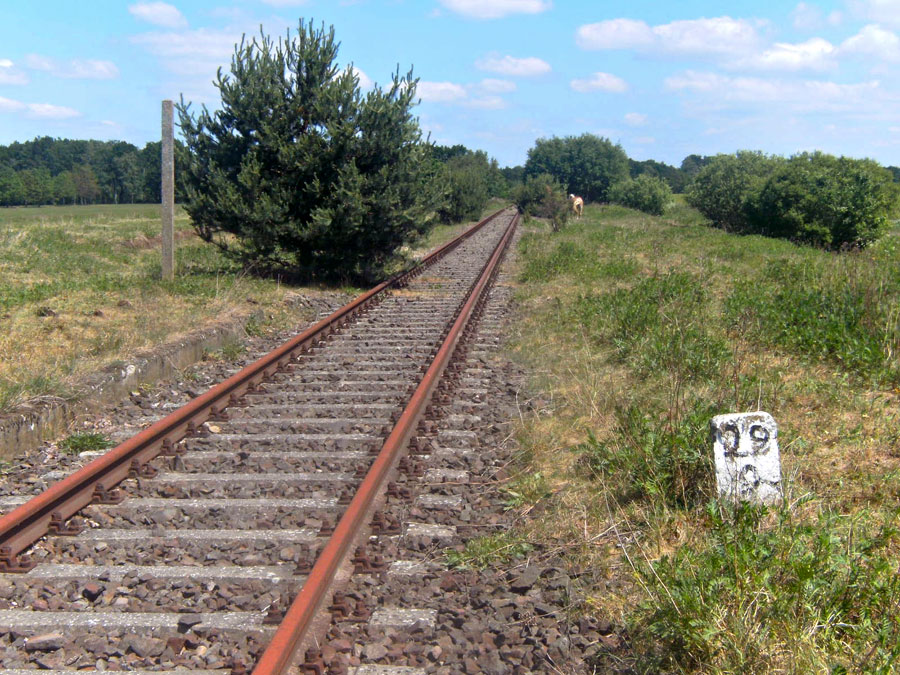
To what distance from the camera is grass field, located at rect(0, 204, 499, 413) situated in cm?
681

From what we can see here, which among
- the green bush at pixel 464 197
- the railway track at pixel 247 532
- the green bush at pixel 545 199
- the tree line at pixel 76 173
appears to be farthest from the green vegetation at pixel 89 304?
the tree line at pixel 76 173

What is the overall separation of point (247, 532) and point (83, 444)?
2103 millimetres

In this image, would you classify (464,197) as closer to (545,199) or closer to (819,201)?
(545,199)

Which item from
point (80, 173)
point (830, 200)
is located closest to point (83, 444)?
point (830, 200)

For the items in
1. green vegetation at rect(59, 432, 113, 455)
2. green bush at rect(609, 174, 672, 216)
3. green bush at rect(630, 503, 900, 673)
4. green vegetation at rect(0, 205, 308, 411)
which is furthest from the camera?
green bush at rect(609, 174, 672, 216)

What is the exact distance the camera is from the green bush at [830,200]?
22594 millimetres

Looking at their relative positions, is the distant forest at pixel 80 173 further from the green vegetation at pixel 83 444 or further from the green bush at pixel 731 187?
the green vegetation at pixel 83 444

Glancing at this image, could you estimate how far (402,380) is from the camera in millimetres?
7078

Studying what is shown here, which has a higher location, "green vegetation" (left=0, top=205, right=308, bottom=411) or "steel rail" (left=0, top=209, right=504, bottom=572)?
"green vegetation" (left=0, top=205, right=308, bottom=411)

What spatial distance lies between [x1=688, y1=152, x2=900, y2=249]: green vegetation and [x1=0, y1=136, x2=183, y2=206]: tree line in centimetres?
6315

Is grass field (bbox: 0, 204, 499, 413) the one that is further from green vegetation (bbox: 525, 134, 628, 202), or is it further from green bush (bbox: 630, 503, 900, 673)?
green vegetation (bbox: 525, 134, 628, 202)

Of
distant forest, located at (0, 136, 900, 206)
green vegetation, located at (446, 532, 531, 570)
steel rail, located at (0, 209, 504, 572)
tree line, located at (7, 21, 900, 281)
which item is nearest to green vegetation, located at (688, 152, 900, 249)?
tree line, located at (7, 21, 900, 281)

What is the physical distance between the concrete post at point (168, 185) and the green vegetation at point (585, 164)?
88.2m

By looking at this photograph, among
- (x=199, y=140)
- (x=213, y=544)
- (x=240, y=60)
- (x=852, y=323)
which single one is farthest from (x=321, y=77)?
(x=213, y=544)
